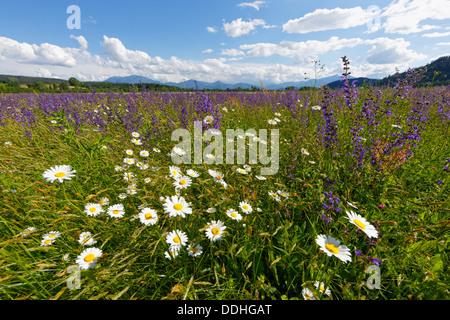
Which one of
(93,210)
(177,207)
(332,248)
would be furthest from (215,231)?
(93,210)

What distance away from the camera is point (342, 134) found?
3.28m

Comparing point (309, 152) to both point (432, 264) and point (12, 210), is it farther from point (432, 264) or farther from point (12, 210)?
point (12, 210)

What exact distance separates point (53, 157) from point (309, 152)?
387 cm

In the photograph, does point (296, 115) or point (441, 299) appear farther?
point (296, 115)

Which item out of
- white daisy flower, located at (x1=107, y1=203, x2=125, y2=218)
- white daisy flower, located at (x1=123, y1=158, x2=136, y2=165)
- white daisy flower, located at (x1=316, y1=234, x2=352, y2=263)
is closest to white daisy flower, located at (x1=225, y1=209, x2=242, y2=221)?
white daisy flower, located at (x1=316, y1=234, x2=352, y2=263)

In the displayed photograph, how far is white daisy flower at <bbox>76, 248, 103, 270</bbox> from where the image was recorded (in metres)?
1.33

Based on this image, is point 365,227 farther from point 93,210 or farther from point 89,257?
point 93,210

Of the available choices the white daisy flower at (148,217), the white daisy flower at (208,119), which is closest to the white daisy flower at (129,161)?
the white daisy flower at (148,217)

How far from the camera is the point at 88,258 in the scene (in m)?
1.40

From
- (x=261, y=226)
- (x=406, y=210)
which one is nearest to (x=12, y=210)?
(x=261, y=226)
